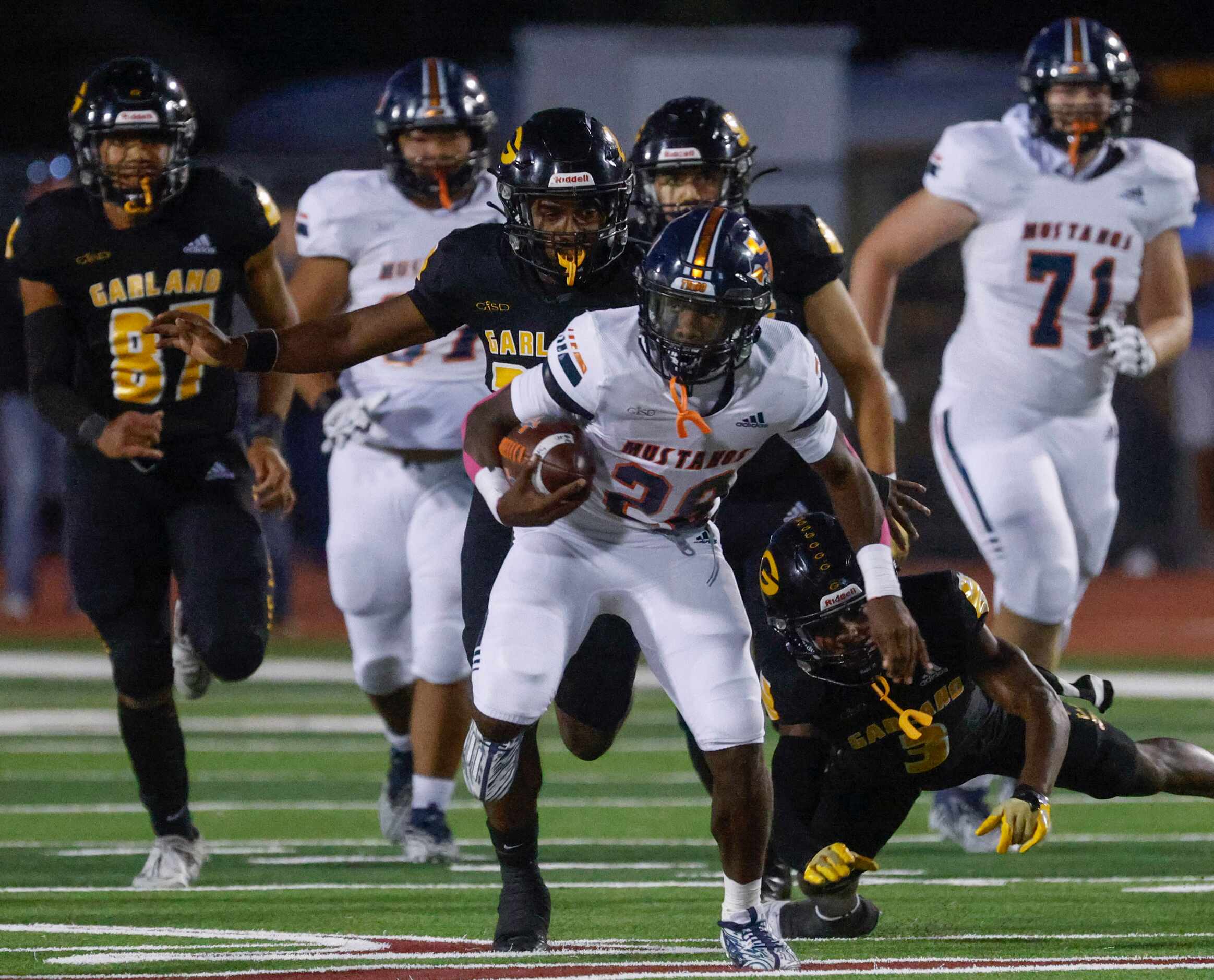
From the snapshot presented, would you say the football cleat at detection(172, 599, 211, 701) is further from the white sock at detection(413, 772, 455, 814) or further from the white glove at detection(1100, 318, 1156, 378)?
the white glove at detection(1100, 318, 1156, 378)

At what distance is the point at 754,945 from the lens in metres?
4.04

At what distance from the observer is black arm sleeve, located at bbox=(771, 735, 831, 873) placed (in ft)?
15.0

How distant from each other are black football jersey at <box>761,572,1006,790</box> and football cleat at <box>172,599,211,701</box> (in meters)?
1.58

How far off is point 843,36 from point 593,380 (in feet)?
33.3

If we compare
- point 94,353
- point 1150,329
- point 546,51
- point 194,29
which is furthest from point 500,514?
point 194,29

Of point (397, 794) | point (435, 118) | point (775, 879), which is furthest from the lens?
point (397, 794)

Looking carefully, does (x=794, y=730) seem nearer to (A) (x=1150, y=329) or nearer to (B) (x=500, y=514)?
(B) (x=500, y=514)

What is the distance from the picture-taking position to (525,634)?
417cm

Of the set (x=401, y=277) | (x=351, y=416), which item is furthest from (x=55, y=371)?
(x=401, y=277)

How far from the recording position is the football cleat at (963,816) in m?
5.89

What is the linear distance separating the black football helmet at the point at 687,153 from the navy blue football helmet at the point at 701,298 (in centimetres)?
83

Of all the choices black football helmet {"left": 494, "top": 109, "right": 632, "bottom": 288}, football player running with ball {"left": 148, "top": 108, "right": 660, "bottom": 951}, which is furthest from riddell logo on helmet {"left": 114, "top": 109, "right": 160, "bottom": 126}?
black football helmet {"left": 494, "top": 109, "right": 632, "bottom": 288}

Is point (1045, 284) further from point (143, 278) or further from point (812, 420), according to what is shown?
point (143, 278)

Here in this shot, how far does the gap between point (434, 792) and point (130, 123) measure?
1.84m
